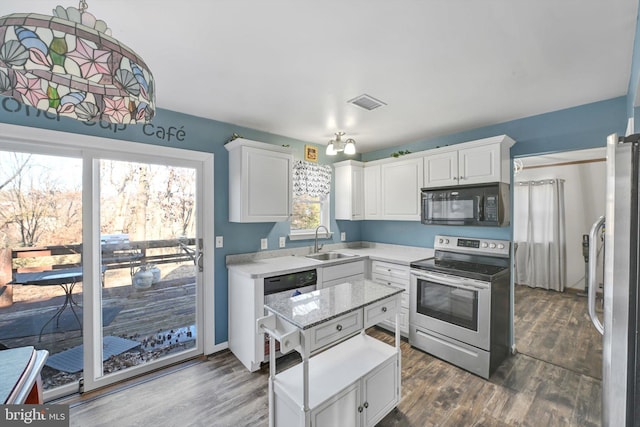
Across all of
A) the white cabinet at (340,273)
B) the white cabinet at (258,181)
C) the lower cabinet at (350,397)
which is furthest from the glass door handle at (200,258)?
the lower cabinet at (350,397)

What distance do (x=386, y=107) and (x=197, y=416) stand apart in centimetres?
295

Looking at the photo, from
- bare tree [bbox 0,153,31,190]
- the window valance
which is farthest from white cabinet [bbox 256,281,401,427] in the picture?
bare tree [bbox 0,153,31,190]

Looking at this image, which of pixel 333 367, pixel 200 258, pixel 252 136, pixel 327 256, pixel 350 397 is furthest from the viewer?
pixel 327 256

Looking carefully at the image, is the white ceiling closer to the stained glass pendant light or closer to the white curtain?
the stained glass pendant light

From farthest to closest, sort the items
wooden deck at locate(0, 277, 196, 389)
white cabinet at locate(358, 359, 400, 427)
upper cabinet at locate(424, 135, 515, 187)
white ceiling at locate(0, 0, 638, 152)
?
upper cabinet at locate(424, 135, 515, 187) < wooden deck at locate(0, 277, 196, 389) < white cabinet at locate(358, 359, 400, 427) < white ceiling at locate(0, 0, 638, 152)

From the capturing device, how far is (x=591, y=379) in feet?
7.61

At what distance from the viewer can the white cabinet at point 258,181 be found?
2717 millimetres

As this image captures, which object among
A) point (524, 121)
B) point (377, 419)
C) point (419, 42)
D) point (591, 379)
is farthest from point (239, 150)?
point (591, 379)

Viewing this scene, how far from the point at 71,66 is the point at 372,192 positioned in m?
3.43

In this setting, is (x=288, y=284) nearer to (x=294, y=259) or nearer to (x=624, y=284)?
(x=294, y=259)

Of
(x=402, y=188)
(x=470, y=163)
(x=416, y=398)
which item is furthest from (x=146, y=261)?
(x=470, y=163)

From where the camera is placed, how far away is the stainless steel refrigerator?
3.41ft

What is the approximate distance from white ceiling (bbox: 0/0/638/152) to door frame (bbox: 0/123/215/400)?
497 mm

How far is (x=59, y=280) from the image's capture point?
82.1 inches
